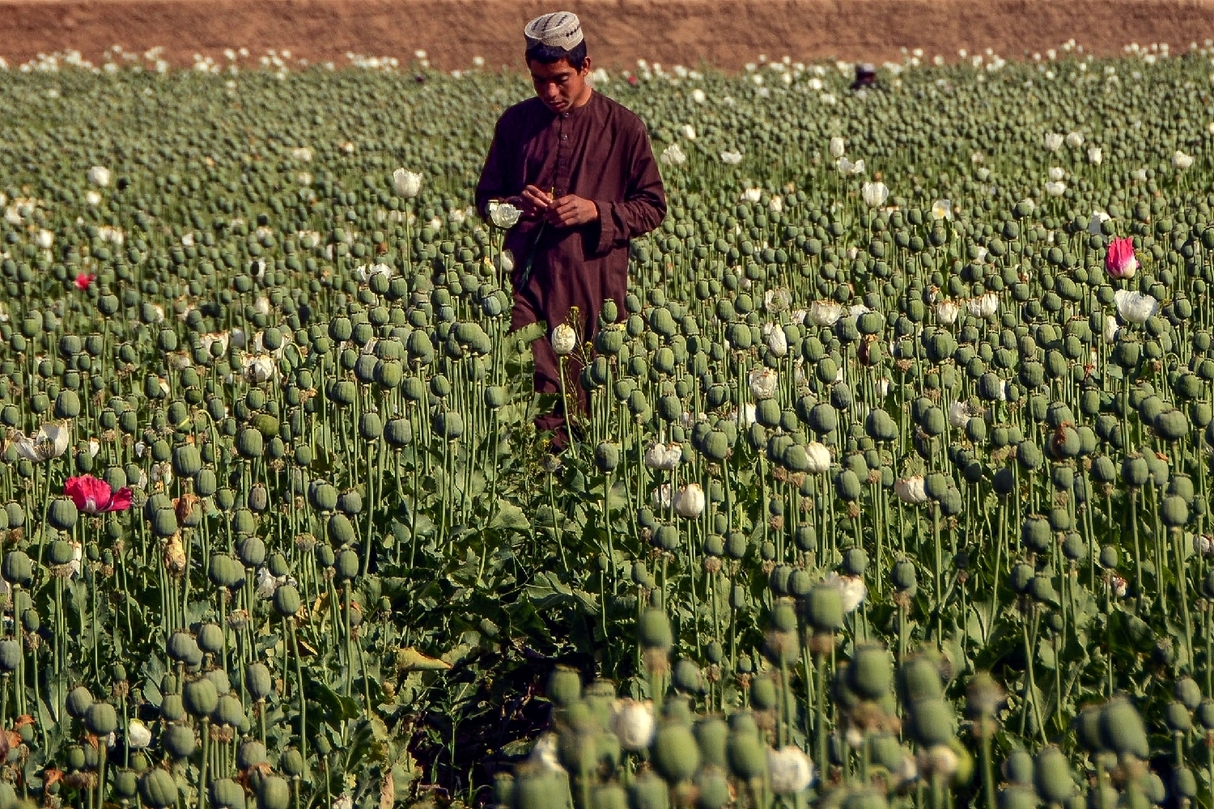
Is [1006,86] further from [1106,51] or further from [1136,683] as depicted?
[1136,683]

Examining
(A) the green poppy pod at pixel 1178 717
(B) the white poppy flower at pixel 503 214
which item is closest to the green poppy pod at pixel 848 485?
(A) the green poppy pod at pixel 1178 717

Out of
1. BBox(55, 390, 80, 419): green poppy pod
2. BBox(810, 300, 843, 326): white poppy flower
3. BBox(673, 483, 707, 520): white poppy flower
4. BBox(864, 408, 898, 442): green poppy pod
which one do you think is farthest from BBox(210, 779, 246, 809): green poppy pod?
BBox(810, 300, 843, 326): white poppy flower

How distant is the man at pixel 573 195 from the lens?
5273mm

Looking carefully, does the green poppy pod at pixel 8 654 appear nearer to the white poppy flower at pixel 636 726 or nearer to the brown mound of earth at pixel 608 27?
the white poppy flower at pixel 636 726

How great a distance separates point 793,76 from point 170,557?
1595 cm

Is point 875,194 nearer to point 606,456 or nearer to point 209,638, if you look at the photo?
point 606,456

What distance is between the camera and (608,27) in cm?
2211

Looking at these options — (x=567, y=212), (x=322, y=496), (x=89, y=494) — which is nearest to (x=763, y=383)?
(x=322, y=496)

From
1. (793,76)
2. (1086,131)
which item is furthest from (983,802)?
(793,76)

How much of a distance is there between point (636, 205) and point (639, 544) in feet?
6.24

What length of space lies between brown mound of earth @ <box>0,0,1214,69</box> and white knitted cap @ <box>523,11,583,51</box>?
17.1 meters

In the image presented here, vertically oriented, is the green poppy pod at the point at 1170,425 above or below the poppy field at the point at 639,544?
above

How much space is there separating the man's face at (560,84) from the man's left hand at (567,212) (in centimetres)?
33

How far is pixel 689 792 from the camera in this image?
156cm
